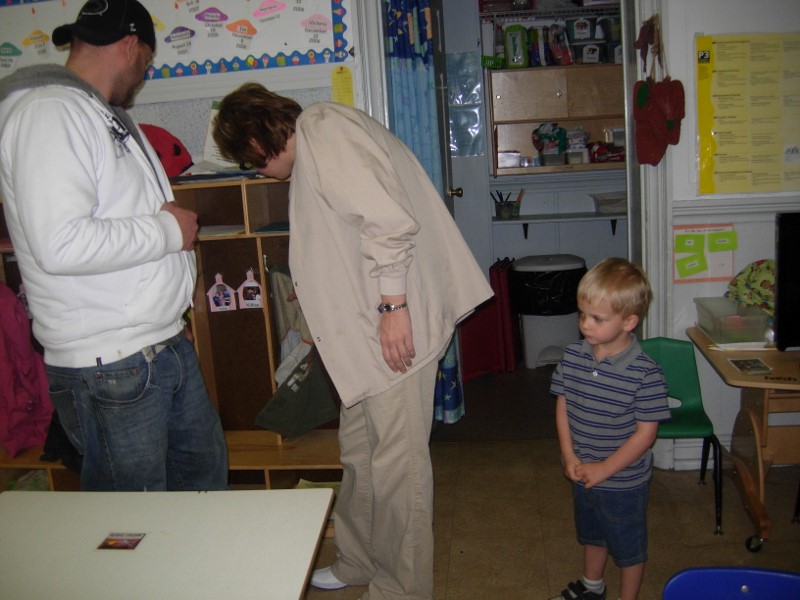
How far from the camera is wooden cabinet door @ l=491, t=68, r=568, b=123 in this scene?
14.1 ft

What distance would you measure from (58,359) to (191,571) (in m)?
0.64

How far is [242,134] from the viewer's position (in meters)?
1.59

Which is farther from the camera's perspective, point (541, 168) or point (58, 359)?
point (541, 168)

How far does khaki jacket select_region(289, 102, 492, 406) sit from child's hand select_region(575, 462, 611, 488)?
0.46m

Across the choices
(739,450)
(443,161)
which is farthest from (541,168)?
(739,450)

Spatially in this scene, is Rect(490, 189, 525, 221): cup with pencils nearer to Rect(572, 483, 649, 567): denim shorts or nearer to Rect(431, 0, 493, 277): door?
Rect(431, 0, 493, 277): door

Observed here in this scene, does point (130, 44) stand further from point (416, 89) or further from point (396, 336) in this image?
Result: point (416, 89)

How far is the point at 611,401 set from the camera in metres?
1.61

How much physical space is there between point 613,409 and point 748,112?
141cm

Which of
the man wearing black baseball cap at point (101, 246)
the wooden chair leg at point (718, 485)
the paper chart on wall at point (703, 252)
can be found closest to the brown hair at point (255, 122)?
the man wearing black baseball cap at point (101, 246)

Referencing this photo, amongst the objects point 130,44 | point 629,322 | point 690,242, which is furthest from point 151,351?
point 690,242

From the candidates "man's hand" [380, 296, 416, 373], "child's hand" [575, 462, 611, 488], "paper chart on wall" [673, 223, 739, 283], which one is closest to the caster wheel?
"child's hand" [575, 462, 611, 488]

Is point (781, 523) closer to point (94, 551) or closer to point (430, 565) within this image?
point (430, 565)

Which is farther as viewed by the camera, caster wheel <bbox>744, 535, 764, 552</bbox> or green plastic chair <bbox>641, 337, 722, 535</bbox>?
green plastic chair <bbox>641, 337, 722, 535</bbox>
